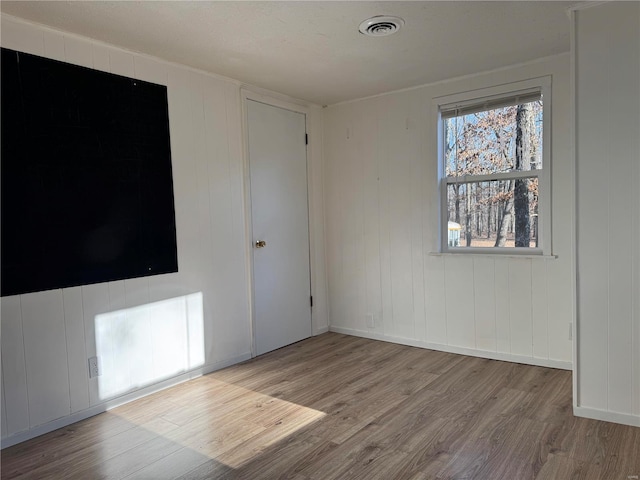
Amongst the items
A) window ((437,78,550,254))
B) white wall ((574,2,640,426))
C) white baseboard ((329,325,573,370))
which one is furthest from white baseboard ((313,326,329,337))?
white wall ((574,2,640,426))

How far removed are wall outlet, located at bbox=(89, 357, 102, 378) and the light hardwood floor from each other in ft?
0.89

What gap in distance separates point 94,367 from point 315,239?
7.93 feet

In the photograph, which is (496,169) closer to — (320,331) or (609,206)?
(609,206)

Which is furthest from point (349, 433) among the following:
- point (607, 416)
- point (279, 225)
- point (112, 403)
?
point (279, 225)

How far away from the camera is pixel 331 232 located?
4.73 metres

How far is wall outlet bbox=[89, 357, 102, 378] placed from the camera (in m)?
2.83

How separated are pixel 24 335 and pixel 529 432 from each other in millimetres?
2884

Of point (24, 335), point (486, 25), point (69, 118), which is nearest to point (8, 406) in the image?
point (24, 335)

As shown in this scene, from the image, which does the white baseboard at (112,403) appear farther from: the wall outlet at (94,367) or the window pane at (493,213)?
the window pane at (493,213)

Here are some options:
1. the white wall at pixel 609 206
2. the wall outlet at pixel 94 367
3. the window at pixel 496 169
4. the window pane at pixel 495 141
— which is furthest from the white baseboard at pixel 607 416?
the wall outlet at pixel 94 367

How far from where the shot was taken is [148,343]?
10.3 feet

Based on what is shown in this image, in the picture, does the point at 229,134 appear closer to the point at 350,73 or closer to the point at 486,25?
the point at 350,73

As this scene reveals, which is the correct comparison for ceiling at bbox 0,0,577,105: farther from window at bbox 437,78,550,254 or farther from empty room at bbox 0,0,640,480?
window at bbox 437,78,550,254

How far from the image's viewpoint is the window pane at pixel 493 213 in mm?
3568
